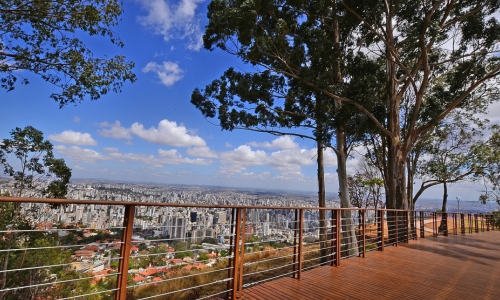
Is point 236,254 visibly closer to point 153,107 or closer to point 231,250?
point 231,250

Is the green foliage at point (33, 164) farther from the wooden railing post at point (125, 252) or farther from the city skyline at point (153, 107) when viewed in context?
the wooden railing post at point (125, 252)

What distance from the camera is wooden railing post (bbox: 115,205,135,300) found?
2086 millimetres

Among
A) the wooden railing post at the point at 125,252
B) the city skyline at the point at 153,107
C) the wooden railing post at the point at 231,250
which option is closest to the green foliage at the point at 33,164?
the city skyline at the point at 153,107

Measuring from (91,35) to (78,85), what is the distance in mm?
1081

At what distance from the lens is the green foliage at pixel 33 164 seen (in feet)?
29.7

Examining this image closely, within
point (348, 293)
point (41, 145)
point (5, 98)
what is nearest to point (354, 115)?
point (348, 293)

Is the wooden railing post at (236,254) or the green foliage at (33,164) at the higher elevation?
the green foliage at (33,164)

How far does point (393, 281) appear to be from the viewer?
→ 3.72 meters

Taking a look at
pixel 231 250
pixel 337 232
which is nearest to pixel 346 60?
pixel 337 232

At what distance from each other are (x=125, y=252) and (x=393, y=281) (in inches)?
125

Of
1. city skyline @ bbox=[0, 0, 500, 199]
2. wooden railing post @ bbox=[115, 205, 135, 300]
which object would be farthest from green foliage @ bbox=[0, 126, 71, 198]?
wooden railing post @ bbox=[115, 205, 135, 300]

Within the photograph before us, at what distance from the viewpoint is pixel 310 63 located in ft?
28.5

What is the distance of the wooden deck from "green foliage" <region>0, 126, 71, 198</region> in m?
8.11

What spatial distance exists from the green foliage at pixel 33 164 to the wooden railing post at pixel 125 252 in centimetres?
810
